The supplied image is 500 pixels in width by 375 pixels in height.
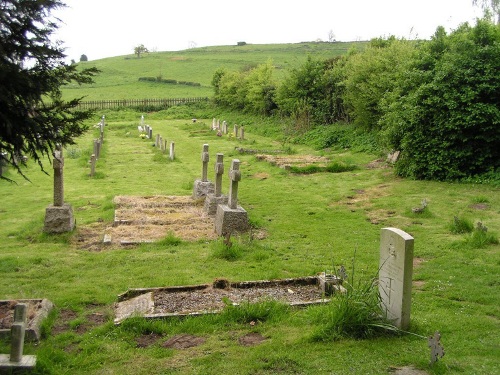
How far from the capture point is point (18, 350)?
5781 millimetres

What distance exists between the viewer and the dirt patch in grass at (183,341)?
664cm

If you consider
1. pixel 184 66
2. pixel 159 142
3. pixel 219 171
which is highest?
pixel 184 66

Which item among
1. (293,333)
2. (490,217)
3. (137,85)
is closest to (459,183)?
(490,217)

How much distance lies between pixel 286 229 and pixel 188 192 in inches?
241

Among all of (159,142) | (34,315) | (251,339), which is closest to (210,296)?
(251,339)

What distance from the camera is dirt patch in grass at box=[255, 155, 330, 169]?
22.5 m

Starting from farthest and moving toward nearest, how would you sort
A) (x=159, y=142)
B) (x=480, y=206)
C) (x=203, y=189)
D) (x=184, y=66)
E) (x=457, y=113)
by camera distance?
(x=184, y=66) → (x=159, y=142) → (x=203, y=189) → (x=457, y=113) → (x=480, y=206)

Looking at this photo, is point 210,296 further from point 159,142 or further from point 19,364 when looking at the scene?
point 159,142

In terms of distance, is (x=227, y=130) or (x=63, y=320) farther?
(x=227, y=130)

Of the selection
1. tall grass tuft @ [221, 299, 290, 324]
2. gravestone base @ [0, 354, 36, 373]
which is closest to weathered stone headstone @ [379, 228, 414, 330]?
tall grass tuft @ [221, 299, 290, 324]

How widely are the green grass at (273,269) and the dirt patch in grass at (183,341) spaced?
111 mm

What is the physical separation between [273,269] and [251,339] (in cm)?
332

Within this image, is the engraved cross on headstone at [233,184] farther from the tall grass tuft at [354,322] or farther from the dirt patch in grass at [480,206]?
the tall grass tuft at [354,322]

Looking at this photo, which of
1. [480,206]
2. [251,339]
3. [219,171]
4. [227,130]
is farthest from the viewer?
[227,130]
